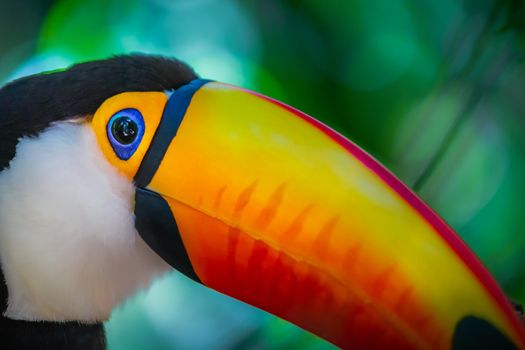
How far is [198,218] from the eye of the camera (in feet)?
2.10

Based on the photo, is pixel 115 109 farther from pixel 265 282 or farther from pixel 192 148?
pixel 265 282

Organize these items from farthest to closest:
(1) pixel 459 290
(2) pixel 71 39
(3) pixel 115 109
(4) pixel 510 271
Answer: (2) pixel 71 39 → (4) pixel 510 271 → (3) pixel 115 109 → (1) pixel 459 290

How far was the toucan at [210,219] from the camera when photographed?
1.91 ft

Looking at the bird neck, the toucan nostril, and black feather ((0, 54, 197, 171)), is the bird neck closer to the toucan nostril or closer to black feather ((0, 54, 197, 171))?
black feather ((0, 54, 197, 171))

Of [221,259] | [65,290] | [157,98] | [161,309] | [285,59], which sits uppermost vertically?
[285,59]

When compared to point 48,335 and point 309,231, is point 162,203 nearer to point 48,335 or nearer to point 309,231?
point 309,231

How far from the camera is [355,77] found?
0.93m

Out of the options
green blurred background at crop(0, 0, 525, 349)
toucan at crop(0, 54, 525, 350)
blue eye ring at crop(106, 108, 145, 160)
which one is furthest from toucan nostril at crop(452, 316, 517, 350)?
blue eye ring at crop(106, 108, 145, 160)

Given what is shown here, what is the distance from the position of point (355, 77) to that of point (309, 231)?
1.34 ft

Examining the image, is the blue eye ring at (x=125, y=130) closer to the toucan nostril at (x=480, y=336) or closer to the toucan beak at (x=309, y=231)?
the toucan beak at (x=309, y=231)

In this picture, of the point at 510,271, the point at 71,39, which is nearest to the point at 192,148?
the point at 510,271

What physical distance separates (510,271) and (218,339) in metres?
0.66

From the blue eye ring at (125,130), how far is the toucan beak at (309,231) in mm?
30

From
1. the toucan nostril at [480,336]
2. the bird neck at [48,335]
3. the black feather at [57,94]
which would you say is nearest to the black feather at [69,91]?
the black feather at [57,94]
